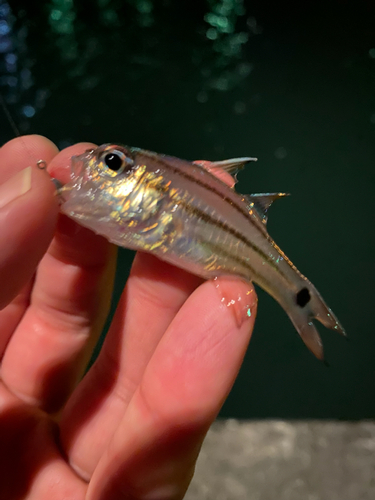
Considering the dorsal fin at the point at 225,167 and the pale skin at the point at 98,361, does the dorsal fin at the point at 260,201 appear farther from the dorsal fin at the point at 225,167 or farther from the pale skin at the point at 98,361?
the pale skin at the point at 98,361

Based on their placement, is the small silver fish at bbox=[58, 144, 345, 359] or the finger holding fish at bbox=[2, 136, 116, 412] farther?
the finger holding fish at bbox=[2, 136, 116, 412]

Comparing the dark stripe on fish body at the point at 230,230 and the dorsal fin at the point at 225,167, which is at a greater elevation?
the dorsal fin at the point at 225,167

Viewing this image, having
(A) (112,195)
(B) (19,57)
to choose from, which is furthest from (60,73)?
(A) (112,195)

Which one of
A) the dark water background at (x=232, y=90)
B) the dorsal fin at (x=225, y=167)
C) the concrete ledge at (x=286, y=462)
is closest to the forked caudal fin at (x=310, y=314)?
the dorsal fin at (x=225, y=167)

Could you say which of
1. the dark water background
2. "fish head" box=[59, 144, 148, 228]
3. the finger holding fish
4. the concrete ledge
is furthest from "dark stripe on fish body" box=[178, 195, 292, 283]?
the concrete ledge

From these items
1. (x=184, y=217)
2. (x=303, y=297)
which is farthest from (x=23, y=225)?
(x=303, y=297)

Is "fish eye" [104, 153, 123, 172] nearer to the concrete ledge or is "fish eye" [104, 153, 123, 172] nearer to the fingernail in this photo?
the fingernail

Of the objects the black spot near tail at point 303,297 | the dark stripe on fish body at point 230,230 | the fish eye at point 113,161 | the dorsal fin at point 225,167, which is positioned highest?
the fish eye at point 113,161
